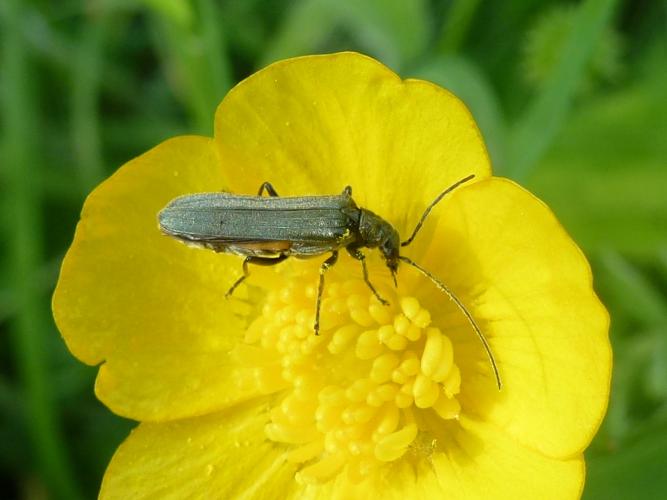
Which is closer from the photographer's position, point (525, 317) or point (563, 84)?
point (525, 317)

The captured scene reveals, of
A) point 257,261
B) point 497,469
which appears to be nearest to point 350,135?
point 257,261

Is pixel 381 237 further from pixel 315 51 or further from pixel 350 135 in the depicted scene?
pixel 315 51

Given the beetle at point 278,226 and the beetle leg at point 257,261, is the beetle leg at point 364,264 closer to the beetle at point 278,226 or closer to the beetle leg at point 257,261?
the beetle at point 278,226

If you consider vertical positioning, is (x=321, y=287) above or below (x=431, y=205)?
below

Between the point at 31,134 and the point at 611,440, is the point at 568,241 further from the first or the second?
the point at 31,134

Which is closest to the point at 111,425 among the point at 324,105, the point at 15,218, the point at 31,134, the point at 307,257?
the point at 15,218

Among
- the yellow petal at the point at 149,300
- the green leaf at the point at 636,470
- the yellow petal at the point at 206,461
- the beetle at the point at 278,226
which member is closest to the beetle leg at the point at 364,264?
the beetle at the point at 278,226
